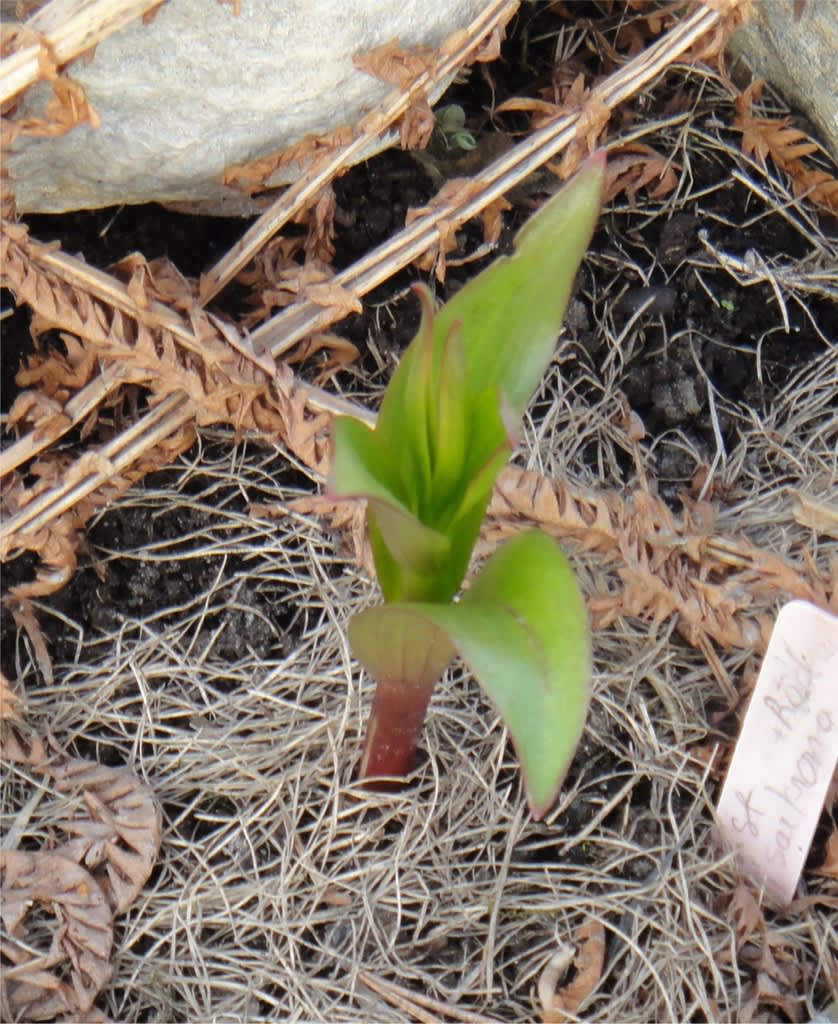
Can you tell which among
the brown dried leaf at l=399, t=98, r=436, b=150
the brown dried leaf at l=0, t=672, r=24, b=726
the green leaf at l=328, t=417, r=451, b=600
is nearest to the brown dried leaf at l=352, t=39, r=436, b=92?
the brown dried leaf at l=399, t=98, r=436, b=150

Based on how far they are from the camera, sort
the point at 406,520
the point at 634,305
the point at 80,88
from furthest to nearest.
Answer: the point at 634,305 → the point at 80,88 → the point at 406,520

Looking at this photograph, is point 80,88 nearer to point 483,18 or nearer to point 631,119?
point 483,18

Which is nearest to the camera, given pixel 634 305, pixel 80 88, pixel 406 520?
pixel 406 520

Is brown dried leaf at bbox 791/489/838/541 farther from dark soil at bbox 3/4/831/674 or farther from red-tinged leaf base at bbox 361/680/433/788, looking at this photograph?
red-tinged leaf base at bbox 361/680/433/788

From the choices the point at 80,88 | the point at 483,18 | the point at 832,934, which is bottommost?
the point at 832,934

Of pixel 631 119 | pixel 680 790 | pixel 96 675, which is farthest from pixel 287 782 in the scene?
pixel 631 119

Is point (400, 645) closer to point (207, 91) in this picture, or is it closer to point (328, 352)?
point (328, 352)
